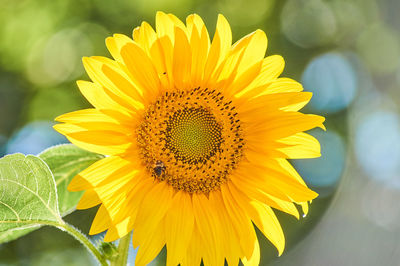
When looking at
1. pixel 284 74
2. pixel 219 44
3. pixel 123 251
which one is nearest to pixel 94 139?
pixel 123 251

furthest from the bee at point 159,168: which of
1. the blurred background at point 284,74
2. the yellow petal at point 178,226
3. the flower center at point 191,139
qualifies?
the blurred background at point 284,74

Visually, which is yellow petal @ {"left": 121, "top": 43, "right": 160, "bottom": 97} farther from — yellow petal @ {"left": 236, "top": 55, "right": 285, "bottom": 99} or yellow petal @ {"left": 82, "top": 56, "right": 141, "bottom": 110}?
yellow petal @ {"left": 236, "top": 55, "right": 285, "bottom": 99}

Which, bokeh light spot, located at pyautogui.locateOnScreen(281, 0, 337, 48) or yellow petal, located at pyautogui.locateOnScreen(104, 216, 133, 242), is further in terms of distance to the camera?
bokeh light spot, located at pyautogui.locateOnScreen(281, 0, 337, 48)

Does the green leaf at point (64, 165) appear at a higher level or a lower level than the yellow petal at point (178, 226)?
higher

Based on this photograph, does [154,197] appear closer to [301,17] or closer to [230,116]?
[230,116]

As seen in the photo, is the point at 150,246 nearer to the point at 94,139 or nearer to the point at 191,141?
the point at 94,139

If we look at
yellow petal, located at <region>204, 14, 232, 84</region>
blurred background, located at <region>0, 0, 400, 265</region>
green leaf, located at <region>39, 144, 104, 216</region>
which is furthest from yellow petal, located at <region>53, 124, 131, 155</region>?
blurred background, located at <region>0, 0, 400, 265</region>

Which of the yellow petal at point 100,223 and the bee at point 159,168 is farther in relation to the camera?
the bee at point 159,168

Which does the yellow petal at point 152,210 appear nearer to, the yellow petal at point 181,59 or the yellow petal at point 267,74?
Answer: the yellow petal at point 181,59
